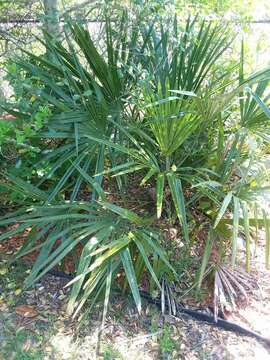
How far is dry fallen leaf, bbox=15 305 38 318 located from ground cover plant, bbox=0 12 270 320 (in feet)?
0.64

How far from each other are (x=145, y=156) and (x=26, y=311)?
3.52 feet

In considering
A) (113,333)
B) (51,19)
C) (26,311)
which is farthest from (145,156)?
(51,19)

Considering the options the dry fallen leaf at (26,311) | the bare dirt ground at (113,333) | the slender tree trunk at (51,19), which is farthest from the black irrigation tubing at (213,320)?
the slender tree trunk at (51,19)

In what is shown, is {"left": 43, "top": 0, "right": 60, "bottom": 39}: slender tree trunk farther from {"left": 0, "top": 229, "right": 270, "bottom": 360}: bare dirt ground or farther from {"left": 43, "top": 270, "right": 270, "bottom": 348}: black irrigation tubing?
{"left": 43, "top": 270, "right": 270, "bottom": 348}: black irrigation tubing

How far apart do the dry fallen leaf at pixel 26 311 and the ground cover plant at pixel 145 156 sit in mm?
194

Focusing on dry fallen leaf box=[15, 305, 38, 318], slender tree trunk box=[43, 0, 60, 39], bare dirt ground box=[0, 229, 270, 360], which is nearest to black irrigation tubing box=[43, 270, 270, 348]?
bare dirt ground box=[0, 229, 270, 360]

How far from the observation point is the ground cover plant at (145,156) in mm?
2096

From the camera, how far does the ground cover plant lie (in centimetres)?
210

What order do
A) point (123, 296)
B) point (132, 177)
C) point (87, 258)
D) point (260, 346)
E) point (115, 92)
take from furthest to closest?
point (132, 177)
point (115, 92)
point (123, 296)
point (260, 346)
point (87, 258)

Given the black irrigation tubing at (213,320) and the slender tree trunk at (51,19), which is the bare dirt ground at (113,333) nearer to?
the black irrigation tubing at (213,320)

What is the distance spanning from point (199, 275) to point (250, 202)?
501 mm

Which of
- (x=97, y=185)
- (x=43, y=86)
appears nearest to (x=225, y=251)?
(x=97, y=185)

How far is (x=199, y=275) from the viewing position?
87.5 inches

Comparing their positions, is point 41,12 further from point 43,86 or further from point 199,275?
point 199,275
